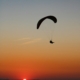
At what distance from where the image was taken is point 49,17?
78.7 feet

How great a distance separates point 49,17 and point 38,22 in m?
2.53

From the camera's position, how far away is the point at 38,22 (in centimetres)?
2509
